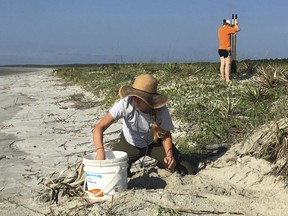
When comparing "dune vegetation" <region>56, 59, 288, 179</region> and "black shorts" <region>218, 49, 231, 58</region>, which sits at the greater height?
"black shorts" <region>218, 49, 231, 58</region>

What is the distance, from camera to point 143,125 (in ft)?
15.1

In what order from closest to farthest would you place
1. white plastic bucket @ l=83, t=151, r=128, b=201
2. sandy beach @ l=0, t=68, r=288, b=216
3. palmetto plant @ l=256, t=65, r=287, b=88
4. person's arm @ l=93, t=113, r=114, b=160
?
sandy beach @ l=0, t=68, r=288, b=216 < white plastic bucket @ l=83, t=151, r=128, b=201 < person's arm @ l=93, t=113, r=114, b=160 < palmetto plant @ l=256, t=65, r=287, b=88

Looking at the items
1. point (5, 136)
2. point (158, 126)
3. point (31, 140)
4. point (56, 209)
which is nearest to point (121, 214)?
point (56, 209)

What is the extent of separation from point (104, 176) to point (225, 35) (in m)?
7.95

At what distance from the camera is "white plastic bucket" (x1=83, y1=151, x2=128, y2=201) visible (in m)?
4.02

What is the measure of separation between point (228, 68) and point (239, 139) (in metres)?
5.75

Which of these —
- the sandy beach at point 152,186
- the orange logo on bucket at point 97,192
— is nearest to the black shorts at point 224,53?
the sandy beach at point 152,186

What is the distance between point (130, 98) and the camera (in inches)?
174

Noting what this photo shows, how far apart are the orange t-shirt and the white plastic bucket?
775cm

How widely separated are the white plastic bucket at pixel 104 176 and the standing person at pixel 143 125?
156mm

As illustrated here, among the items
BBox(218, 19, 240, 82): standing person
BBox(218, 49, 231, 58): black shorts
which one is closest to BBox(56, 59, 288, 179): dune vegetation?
BBox(218, 19, 240, 82): standing person

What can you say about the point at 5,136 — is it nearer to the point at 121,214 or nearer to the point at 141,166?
the point at 141,166

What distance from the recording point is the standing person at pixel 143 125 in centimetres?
430

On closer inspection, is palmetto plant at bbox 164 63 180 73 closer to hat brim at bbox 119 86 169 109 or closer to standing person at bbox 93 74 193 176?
standing person at bbox 93 74 193 176
